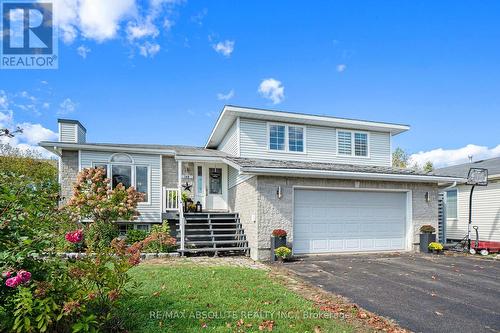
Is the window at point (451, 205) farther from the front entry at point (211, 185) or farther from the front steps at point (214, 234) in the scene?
the front entry at point (211, 185)

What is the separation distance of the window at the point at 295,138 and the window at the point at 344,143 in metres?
1.92

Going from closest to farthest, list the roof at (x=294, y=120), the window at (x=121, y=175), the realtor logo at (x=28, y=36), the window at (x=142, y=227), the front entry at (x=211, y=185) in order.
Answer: the realtor logo at (x=28, y=36)
the roof at (x=294, y=120)
the window at (x=121, y=175)
the window at (x=142, y=227)
the front entry at (x=211, y=185)

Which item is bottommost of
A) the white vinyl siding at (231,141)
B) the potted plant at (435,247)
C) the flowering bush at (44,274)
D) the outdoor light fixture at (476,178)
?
the potted plant at (435,247)

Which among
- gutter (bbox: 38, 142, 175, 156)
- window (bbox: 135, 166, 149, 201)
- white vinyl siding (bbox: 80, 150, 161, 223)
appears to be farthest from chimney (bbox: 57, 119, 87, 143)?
window (bbox: 135, 166, 149, 201)

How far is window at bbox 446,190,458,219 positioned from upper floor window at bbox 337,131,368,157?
4905 millimetres

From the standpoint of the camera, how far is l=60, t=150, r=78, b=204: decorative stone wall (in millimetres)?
12211

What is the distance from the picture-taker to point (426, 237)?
11.4 meters

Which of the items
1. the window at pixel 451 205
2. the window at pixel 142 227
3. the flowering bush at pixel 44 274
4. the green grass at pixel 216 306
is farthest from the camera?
the window at pixel 451 205

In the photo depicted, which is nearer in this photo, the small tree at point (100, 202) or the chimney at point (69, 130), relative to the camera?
the small tree at point (100, 202)

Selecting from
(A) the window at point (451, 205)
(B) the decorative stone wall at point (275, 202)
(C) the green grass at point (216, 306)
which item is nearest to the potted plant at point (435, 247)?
(B) the decorative stone wall at point (275, 202)

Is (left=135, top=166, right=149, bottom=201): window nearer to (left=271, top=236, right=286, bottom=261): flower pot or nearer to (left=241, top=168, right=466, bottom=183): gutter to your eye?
(left=241, top=168, right=466, bottom=183): gutter

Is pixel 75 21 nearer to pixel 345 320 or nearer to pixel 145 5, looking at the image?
pixel 145 5

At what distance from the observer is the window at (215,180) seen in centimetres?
1393

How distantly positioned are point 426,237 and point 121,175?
12309mm
